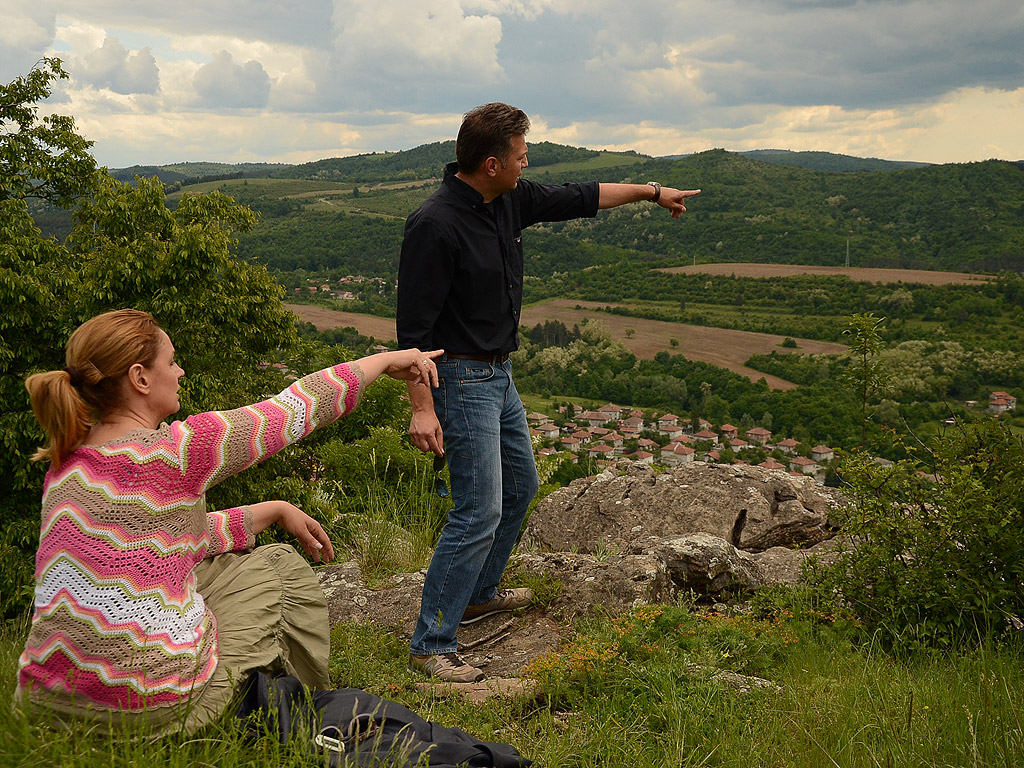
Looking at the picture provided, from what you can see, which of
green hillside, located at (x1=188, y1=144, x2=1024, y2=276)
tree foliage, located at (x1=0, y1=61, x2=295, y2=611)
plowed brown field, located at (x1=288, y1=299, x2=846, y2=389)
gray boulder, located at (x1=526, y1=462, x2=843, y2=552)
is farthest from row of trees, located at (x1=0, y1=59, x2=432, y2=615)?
green hillside, located at (x1=188, y1=144, x2=1024, y2=276)

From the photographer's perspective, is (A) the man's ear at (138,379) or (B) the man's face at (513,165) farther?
(B) the man's face at (513,165)

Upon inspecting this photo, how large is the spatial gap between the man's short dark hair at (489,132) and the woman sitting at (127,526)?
1497 millimetres

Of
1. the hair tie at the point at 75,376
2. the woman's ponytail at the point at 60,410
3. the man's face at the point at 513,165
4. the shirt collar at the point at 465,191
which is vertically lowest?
the woman's ponytail at the point at 60,410

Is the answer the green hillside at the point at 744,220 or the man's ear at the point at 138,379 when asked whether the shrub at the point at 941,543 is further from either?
the green hillside at the point at 744,220

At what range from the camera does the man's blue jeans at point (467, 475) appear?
3301mm

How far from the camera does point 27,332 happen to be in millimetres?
10312

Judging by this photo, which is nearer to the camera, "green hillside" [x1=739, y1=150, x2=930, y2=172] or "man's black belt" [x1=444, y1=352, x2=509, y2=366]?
"man's black belt" [x1=444, y1=352, x2=509, y2=366]

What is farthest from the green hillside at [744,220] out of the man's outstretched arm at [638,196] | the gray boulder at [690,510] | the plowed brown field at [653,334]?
the man's outstretched arm at [638,196]

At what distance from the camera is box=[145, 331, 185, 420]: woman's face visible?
6.97ft

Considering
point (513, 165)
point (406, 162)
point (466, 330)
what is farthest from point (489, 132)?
point (406, 162)

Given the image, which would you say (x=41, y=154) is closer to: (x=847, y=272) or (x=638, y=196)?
(x=638, y=196)

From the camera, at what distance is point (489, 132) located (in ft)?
10.6

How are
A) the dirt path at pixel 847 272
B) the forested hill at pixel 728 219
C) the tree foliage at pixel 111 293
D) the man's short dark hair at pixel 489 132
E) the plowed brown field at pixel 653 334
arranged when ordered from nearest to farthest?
the man's short dark hair at pixel 489 132 → the tree foliage at pixel 111 293 → the plowed brown field at pixel 653 334 → the dirt path at pixel 847 272 → the forested hill at pixel 728 219

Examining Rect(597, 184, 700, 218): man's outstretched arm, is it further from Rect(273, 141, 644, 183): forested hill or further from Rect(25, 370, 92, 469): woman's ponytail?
Rect(273, 141, 644, 183): forested hill
